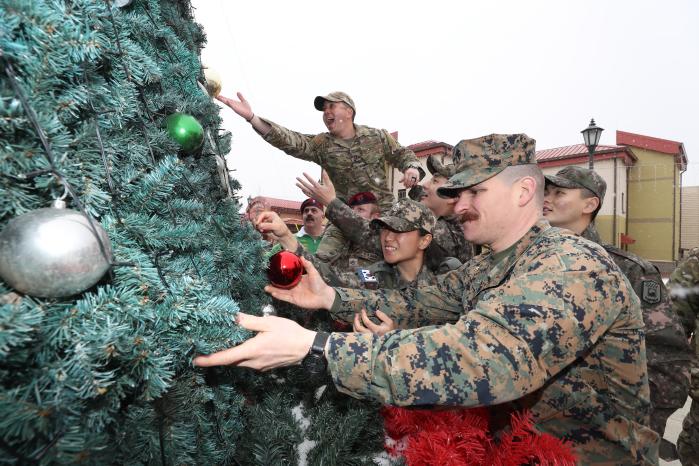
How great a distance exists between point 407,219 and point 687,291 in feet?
8.10

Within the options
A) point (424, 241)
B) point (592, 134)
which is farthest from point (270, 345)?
point (592, 134)

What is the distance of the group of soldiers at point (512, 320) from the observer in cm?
135

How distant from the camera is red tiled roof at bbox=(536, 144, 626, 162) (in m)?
19.8

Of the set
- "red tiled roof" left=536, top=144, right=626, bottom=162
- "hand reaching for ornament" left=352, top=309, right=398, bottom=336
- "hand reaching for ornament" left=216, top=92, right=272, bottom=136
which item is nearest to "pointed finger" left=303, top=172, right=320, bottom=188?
"hand reaching for ornament" left=216, top=92, right=272, bottom=136

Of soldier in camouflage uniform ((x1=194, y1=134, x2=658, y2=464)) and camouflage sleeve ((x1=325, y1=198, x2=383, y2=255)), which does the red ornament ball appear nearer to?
soldier in camouflage uniform ((x1=194, y1=134, x2=658, y2=464))

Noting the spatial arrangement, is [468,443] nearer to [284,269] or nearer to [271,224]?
[284,269]

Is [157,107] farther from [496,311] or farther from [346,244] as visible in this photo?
[346,244]

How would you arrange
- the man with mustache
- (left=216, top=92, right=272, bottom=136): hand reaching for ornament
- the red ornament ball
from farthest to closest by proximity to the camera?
the man with mustache
(left=216, top=92, right=272, bottom=136): hand reaching for ornament
the red ornament ball

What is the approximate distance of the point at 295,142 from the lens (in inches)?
179

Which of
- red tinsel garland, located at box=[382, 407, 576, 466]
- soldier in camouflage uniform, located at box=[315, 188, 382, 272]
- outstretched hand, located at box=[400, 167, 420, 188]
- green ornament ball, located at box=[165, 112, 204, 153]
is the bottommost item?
red tinsel garland, located at box=[382, 407, 576, 466]

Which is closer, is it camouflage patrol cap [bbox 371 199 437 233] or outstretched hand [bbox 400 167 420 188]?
camouflage patrol cap [bbox 371 199 437 233]

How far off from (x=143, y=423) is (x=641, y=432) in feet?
6.96

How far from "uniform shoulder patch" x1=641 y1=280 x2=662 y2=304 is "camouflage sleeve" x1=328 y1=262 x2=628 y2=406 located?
1838 mm

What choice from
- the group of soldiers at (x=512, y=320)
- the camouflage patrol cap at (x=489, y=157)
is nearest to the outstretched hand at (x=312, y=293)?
the group of soldiers at (x=512, y=320)
